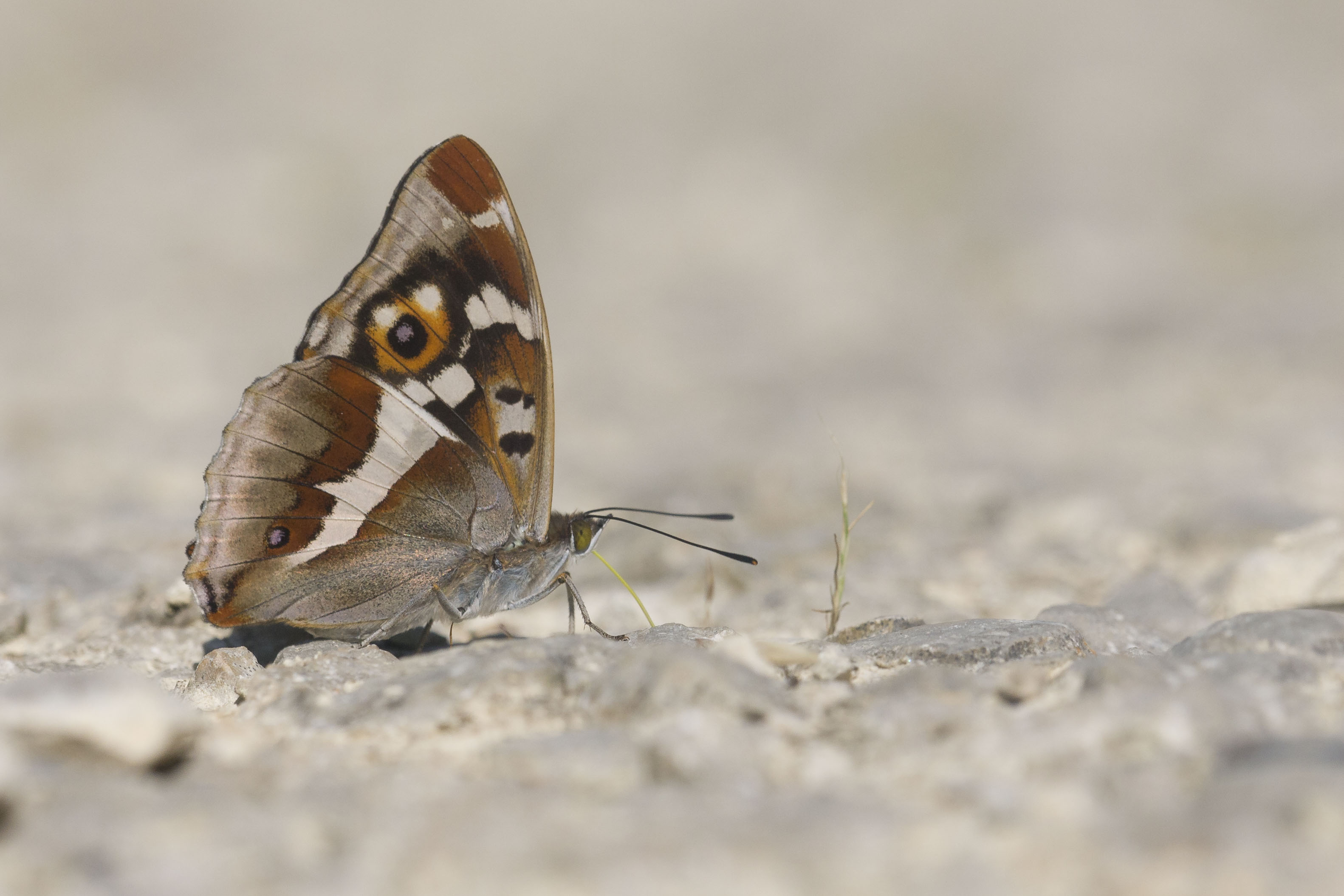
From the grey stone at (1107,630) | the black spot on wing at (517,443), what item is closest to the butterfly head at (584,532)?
the black spot on wing at (517,443)

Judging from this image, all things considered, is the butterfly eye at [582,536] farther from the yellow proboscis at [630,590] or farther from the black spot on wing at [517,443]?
the black spot on wing at [517,443]

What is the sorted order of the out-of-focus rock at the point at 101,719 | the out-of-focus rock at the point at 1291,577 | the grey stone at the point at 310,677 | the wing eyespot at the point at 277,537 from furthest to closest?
1. the out-of-focus rock at the point at 1291,577
2. the wing eyespot at the point at 277,537
3. the grey stone at the point at 310,677
4. the out-of-focus rock at the point at 101,719

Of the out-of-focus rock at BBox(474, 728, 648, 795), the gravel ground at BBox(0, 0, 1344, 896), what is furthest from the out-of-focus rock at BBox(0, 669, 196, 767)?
the out-of-focus rock at BBox(474, 728, 648, 795)

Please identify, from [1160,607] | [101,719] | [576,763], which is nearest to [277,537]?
[101,719]

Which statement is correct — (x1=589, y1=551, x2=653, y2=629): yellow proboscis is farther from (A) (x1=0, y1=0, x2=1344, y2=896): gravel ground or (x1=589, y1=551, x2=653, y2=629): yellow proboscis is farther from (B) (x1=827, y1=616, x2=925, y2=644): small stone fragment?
(B) (x1=827, y1=616, x2=925, y2=644): small stone fragment

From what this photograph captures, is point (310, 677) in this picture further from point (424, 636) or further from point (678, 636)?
point (678, 636)

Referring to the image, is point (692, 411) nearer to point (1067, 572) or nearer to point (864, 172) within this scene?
point (1067, 572)
